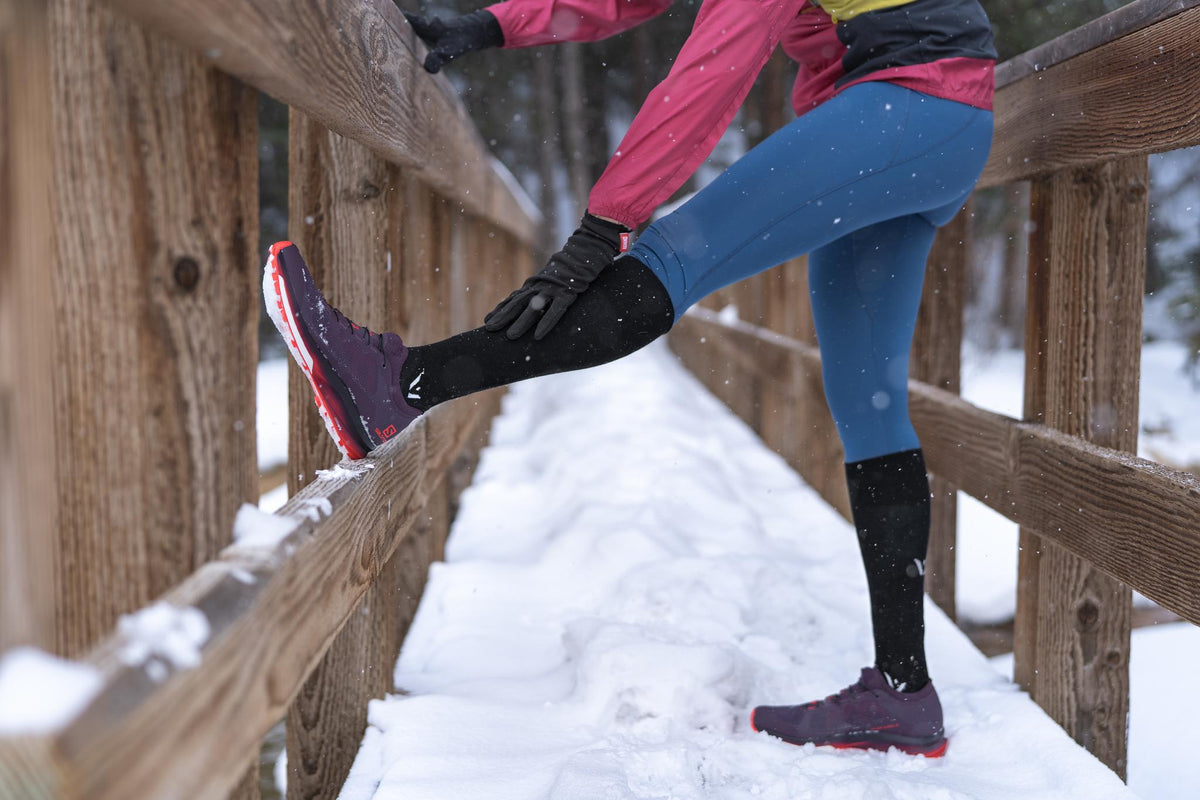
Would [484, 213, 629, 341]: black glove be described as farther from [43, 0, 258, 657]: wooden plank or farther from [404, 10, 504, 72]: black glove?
[404, 10, 504, 72]: black glove

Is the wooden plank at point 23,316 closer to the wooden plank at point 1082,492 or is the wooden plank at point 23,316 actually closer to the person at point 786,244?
the person at point 786,244

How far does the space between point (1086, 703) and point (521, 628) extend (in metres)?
1.23

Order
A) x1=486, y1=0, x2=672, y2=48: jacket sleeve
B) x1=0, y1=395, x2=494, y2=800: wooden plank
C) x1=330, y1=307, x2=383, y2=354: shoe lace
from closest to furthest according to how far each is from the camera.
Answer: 1. x1=0, y1=395, x2=494, y2=800: wooden plank
2. x1=330, y1=307, x2=383, y2=354: shoe lace
3. x1=486, y1=0, x2=672, y2=48: jacket sleeve

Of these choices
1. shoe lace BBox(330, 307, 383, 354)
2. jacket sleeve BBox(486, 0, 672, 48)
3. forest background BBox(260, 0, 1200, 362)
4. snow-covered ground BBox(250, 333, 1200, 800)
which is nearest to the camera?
shoe lace BBox(330, 307, 383, 354)

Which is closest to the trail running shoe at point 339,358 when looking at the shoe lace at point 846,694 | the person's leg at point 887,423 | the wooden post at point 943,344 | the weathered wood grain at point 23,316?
the weathered wood grain at point 23,316

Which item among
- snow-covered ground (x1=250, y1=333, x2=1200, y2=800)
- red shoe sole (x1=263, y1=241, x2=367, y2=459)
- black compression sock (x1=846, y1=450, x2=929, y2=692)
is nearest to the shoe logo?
red shoe sole (x1=263, y1=241, x2=367, y2=459)

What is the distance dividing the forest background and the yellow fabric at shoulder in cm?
107

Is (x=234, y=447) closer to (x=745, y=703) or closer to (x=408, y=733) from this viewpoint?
(x=408, y=733)

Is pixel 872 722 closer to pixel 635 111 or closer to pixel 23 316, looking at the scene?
pixel 23 316

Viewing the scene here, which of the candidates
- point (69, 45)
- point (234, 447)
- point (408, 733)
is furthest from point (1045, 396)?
point (69, 45)

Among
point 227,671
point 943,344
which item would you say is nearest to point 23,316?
point 227,671

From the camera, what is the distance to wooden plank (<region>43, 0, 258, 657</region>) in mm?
767

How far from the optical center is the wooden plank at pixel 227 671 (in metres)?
0.59

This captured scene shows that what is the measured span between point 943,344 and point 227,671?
265 cm
